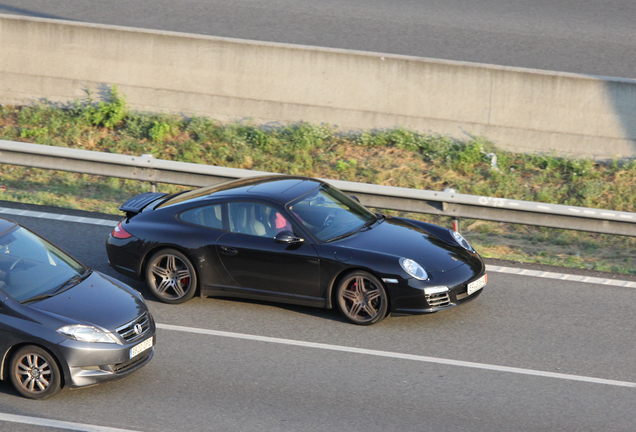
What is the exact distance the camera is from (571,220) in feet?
33.0

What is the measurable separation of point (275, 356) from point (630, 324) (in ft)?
Result: 12.1

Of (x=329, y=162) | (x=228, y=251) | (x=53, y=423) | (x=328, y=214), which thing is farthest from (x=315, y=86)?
(x=53, y=423)

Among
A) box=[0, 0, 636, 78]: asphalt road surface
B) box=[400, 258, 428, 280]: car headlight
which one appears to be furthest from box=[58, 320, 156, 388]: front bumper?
box=[0, 0, 636, 78]: asphalt road surface

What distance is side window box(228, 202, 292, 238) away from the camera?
844 cm

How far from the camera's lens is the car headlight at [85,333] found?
643 centimetres

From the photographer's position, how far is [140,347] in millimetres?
6770

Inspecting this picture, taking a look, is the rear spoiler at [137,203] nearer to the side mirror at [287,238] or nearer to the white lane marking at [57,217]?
the white lane marking at [57,217]

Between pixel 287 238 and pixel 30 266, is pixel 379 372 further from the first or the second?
pixel 30 266

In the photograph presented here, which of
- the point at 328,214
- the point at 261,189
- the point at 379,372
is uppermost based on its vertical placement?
the point at 261,189

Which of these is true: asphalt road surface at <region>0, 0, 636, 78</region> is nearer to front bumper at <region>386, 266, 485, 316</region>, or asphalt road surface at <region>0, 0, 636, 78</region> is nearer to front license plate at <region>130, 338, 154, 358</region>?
front bumper at <region>386, 266, 485, 316</region>

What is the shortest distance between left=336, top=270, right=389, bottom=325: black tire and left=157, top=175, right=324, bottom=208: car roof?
117 centimetres

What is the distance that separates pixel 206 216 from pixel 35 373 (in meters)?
2.79

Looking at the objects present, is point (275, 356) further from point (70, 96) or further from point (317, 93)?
point (70, 96)

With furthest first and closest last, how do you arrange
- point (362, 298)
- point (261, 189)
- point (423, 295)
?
point (261, 189) → point (362, 298) → point (423, 295)
